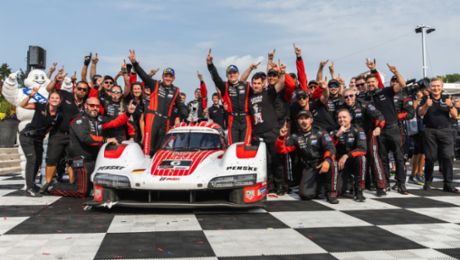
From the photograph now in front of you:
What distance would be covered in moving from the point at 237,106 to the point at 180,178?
2.13 metres

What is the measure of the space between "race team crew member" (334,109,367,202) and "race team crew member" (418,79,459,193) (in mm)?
1444

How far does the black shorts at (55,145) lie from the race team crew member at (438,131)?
5.47 metres

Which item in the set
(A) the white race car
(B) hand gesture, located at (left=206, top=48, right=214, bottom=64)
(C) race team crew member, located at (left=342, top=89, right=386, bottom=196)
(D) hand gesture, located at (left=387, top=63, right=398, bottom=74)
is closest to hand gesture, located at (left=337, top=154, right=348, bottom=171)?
(C) race team crew member, located at (left=342, top=89, right=386, bottom=196)

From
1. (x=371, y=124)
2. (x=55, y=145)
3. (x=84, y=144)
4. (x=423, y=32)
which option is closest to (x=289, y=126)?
(x=371, y=124)

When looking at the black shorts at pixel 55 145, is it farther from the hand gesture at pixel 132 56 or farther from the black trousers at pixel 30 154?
the hand gesture at pixel 132 56

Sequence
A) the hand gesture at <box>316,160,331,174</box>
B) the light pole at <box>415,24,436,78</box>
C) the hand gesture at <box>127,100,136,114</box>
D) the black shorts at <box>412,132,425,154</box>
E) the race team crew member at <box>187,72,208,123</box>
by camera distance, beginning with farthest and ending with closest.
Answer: the light pole at <box>415,24,436,78</box>, the race team crew member at <box>187,72,208,123</box>, the black shorts at <box>412,132,425,154</box>, the hand gesture at <box>127,100,136,114</box>, the hand gesture at <box>316,160,331,174</box>

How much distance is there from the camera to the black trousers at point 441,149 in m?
6.14

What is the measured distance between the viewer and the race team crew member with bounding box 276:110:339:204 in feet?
17.3

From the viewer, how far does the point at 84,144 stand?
5.66m

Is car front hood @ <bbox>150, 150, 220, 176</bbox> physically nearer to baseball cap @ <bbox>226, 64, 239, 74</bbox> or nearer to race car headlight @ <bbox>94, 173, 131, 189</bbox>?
race car headlight @ <bbox>94, 173, 131, 189</bbox>

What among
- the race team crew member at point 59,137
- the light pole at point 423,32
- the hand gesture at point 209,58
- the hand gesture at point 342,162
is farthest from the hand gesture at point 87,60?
the light pole at point 423,32

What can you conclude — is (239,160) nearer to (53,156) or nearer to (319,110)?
(319,110)

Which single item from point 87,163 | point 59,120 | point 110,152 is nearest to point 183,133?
point 110,152

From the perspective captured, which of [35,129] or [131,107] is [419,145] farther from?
[35,129]
